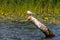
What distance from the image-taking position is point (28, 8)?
487 inches

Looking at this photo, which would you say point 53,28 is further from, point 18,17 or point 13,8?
point 13,8

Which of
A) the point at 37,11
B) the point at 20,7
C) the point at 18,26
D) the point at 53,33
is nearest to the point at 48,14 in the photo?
the point at 37,11

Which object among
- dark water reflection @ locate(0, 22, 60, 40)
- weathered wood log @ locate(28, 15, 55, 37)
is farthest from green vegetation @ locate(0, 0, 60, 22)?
weathered wood log @ locate(28, 15, 55, 37)

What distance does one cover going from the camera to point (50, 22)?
35.6 feet

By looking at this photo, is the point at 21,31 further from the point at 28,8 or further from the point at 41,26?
the point at 28,8

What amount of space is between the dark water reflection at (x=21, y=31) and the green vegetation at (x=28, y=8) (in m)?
1.11

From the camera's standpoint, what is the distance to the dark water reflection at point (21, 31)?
8.91m

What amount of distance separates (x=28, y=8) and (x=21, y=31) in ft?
9.19

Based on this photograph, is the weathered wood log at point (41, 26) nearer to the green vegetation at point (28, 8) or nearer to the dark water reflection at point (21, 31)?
the dark water reflection at point (21, 31)

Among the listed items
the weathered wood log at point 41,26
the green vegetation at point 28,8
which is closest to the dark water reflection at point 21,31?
the weathered wood log at point 41,26

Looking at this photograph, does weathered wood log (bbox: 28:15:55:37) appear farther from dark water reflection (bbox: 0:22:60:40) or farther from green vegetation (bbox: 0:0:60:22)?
green vegetation (bbox: 0:0:60:22)

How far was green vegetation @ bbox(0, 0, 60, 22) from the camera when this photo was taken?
38.7 feet

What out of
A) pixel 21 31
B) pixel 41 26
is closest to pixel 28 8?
pixel 21 31

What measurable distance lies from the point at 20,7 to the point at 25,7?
0.26m
